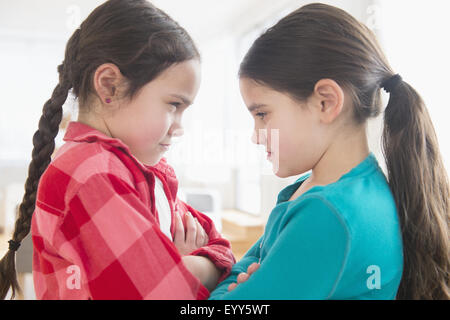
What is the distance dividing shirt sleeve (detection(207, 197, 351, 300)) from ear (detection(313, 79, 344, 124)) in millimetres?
164

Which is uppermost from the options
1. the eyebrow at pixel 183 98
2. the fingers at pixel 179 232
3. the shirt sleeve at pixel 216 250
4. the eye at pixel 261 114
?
the eyebrow at pixel 183 98

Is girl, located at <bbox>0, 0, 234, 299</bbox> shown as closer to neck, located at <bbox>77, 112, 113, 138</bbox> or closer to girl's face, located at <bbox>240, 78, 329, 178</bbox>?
neck, located at <bbox>77, 112, 113, 138</bbox>

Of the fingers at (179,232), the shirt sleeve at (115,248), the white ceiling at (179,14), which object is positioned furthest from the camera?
the white ceiling at (179,14)

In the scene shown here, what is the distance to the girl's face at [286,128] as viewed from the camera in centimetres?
67

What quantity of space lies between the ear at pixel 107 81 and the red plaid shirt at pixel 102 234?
3.0 inches

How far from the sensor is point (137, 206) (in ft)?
1.85

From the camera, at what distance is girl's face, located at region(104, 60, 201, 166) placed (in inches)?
25.2

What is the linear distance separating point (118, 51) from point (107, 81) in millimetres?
49

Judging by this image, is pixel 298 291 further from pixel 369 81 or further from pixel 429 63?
pixel 429 63

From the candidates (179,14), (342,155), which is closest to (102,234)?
(342,155)

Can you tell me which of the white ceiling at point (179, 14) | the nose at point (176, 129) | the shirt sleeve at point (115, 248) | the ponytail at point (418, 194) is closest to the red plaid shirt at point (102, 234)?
A: the shirt sleeve at point (115, 248)

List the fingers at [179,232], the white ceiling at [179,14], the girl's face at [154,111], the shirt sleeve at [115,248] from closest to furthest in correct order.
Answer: the shirt sleeve at [115,248] < the girl's face at [154,111] < the fingers at [179,232] < the white ceiling at [179,14]

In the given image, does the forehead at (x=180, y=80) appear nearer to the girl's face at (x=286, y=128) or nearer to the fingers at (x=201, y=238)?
the girl's face at (x=286, y=128)

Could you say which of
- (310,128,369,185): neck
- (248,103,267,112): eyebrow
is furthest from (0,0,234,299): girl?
(310,128,369,185): neck
